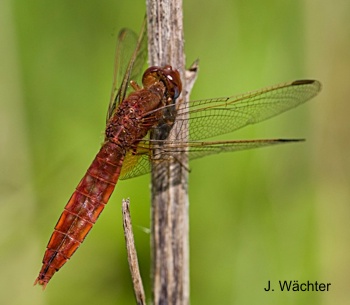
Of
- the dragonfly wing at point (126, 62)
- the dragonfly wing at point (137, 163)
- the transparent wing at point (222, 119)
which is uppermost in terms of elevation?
the dragonfly wing at point (126, 62)

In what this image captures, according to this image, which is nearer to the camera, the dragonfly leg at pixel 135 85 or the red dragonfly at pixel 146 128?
the red dragonfly at pixel 146 128

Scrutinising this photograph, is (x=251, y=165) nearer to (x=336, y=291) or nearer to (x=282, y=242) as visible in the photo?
(x=282, y=242)

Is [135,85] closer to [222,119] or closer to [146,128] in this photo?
[146,128]

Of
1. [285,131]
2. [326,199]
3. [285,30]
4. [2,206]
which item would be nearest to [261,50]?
[285,30]

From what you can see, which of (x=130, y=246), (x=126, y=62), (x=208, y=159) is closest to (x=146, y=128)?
(x=126, y=62)

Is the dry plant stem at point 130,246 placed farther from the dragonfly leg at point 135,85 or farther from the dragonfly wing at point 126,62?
the dragonfly leg at point 135,85

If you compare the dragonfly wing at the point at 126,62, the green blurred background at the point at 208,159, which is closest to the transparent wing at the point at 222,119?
the dragonfly wing at the point at 126,62
